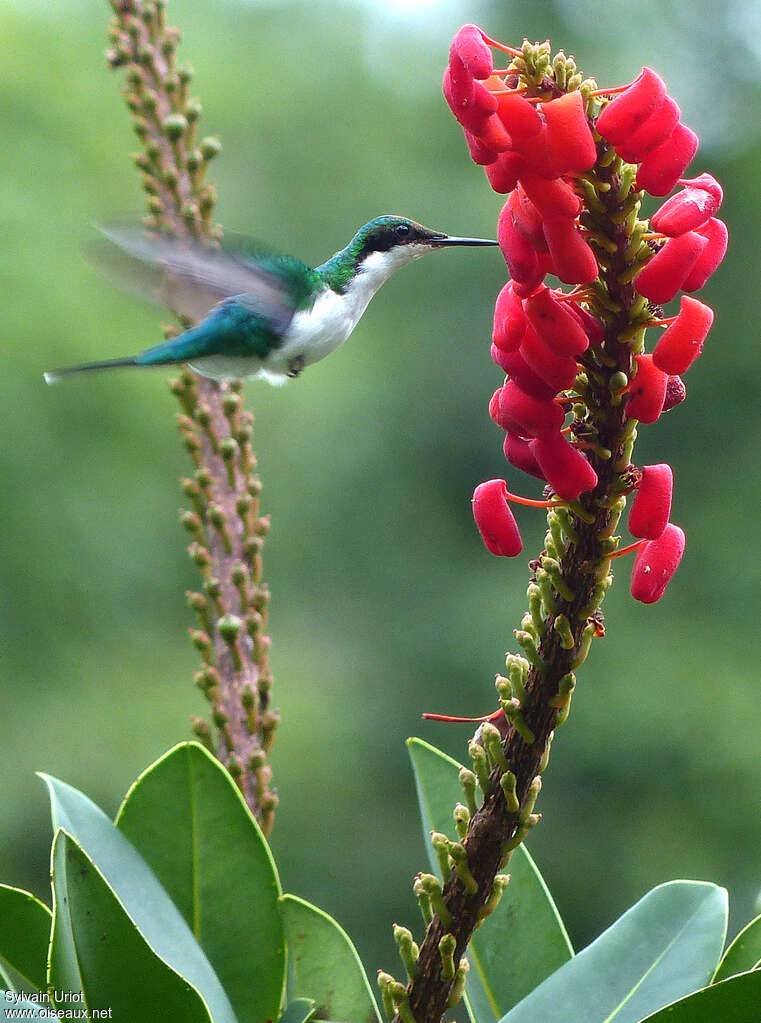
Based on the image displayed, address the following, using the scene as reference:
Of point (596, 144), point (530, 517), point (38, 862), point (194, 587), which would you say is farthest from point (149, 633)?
point (596, 144)

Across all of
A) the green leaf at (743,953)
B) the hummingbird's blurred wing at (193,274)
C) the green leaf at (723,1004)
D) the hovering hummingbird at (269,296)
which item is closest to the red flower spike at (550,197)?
the green leaf at (723,1004)

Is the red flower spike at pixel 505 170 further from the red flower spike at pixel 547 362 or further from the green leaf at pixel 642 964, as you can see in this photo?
the green leaf at pixel 642 964

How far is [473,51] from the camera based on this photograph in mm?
998

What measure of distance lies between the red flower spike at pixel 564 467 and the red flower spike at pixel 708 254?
18 cm

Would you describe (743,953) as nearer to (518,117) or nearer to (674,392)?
(674,392)

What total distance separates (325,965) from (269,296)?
4.67 feet

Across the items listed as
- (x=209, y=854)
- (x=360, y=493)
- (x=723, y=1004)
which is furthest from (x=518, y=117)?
(x=360, y=493)

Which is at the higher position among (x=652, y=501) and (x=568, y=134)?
(x=568, y=134)

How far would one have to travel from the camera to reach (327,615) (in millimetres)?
10492

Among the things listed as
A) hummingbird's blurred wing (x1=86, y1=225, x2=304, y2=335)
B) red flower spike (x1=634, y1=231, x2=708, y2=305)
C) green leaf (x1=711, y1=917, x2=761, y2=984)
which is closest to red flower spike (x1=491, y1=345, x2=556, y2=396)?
red flower spike (x1=634, y1=231, x2=708, y2=305)

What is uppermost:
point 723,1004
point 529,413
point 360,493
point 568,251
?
point 360,493

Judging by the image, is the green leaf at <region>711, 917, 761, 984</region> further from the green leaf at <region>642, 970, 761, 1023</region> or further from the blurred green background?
the blurred green background

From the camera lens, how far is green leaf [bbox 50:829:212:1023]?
3.43 feet

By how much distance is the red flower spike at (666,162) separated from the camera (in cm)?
102
